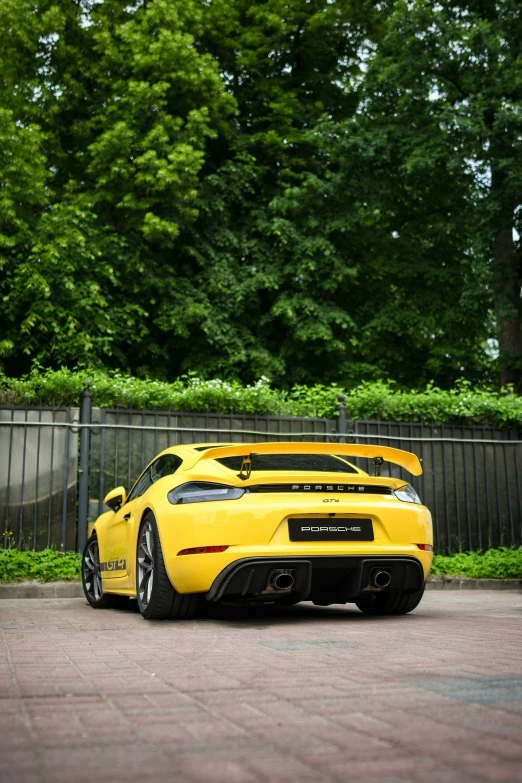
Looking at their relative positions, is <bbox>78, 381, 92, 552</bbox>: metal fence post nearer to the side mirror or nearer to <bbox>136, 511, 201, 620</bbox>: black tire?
the side mirror

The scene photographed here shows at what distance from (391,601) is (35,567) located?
4.65 m

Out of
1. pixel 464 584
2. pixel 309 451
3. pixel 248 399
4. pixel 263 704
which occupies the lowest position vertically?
pixel 464 584

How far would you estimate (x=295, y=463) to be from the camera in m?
6.61

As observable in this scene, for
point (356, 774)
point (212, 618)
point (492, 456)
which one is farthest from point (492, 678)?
Answer: point (492, 456)

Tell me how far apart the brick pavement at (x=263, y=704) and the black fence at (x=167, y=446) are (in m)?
4.86

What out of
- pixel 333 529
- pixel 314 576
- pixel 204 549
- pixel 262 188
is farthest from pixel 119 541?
pixel 262 188

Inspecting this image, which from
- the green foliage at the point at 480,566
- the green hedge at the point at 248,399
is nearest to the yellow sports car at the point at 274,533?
the green foliage at the point at 480,566

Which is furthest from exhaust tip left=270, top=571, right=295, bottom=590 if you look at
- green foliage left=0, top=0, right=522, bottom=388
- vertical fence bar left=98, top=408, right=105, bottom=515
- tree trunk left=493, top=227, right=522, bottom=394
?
tree trunk left=493, top=227, right=522, bottom=394

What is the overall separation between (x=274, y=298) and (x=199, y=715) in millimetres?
20847

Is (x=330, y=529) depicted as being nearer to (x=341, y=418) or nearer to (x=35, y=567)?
(x=35, y=567)

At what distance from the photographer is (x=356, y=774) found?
2234 millimetres

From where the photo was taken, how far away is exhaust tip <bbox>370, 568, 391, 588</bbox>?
609 centimetres

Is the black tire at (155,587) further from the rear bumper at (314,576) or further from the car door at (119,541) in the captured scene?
A: the rear bumper at (314,576)

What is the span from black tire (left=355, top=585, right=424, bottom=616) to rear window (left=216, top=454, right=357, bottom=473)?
3.31 ft
